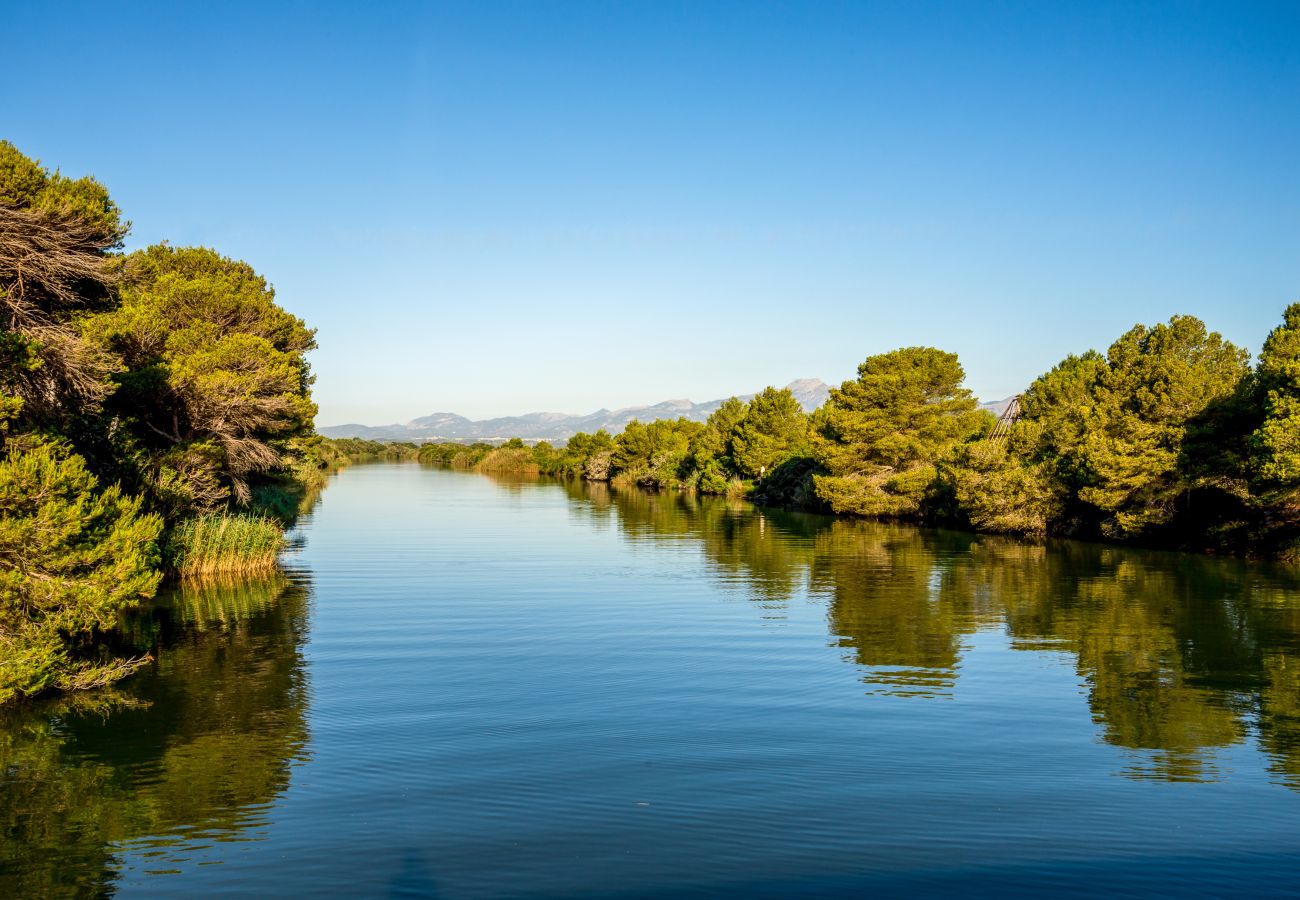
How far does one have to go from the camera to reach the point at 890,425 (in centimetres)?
4981

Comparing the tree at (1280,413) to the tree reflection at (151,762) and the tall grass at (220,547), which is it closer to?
the tree reflection at (151,762)

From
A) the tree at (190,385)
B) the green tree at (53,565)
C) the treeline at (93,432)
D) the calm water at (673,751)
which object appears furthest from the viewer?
the tree at (190,385)

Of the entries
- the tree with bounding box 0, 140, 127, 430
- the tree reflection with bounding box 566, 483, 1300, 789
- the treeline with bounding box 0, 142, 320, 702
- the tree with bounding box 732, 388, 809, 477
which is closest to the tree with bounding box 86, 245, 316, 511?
the treeline with bounding box 0, 142, 320, 702

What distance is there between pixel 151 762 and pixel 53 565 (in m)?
3.13

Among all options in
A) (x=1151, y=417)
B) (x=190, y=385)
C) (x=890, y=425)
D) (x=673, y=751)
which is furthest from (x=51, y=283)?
(x=890, y=425)

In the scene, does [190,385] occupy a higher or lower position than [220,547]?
higher

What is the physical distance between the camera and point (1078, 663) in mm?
15133

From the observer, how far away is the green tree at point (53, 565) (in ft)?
35.5

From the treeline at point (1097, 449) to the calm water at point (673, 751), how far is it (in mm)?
10135

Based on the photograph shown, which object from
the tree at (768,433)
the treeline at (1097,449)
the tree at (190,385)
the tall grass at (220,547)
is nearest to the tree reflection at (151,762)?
the tree at (190,385)

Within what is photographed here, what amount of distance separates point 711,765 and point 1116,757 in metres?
4.58

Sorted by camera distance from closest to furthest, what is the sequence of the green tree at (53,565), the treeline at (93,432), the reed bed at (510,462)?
the green tree at (53,565)
the treeline at (93,432)
the reed bed at (510,462)

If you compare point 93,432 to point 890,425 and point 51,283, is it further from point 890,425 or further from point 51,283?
point 890,425

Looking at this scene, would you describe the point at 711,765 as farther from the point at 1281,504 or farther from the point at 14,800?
the point at 1281,504
